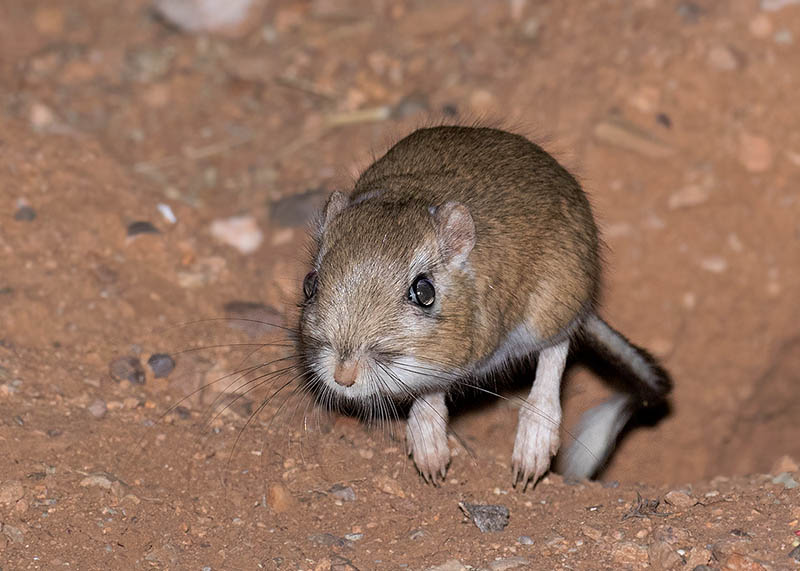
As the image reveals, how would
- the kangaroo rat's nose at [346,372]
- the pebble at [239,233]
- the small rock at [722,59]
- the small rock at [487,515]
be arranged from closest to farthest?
the kangaroo rat's nose at [346,372], the small rock at [487,515], the pebble at [239,233], the small rock at [722,59]

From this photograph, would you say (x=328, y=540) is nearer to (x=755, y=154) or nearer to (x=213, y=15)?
(x=755, y=154)

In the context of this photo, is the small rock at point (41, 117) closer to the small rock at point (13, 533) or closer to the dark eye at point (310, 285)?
the dark eye at point (310, 285)

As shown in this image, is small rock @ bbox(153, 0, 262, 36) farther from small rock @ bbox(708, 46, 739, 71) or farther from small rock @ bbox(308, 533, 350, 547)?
small rock @ bbox(308, 533, 350, 547)

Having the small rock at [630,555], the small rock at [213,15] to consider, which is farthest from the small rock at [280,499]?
the small rock at [213,15]

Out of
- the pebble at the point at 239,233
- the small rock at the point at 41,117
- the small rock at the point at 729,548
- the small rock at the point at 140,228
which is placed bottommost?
the small rock at the point at 41,117

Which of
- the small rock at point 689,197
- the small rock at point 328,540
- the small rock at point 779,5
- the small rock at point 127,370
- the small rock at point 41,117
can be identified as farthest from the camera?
the small rock at point 41,117

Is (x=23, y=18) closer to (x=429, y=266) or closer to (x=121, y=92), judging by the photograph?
(x=121, y=92)

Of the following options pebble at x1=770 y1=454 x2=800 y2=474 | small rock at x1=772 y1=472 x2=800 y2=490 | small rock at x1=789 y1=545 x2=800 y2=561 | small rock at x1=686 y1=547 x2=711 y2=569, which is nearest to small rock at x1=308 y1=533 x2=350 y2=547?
small rock at x1=686 y1=547 x2=711 y2=569
